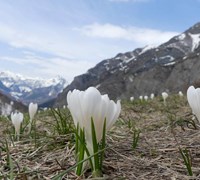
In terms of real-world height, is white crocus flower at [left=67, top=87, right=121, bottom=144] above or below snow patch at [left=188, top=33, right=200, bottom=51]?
below

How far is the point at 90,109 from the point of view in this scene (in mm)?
1687

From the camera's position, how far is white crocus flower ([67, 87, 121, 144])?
5.53 ft

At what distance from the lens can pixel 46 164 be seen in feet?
6.80

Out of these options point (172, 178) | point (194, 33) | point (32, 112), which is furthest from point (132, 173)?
point (194, 33)

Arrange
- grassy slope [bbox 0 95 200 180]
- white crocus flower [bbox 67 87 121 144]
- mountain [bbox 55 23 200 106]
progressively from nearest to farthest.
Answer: white crocus flower [bbox 67 87 121 144] < grassy slope [bbox 0 95 200 180] < mountain [bbox 55 23 200 106]

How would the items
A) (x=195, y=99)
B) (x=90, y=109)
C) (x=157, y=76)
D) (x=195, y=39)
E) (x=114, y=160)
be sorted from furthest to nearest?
(x=195, y=39), (x=157, y=76), (x=114, y=160), (x=195, y=99), (x=90, y=109)

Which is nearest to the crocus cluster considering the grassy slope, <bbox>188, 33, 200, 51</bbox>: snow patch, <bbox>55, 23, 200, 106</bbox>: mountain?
the grassy slope

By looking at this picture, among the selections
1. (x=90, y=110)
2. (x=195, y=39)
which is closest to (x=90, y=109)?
(x=90, y=110)

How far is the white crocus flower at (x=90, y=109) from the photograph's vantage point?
1685 millimetres

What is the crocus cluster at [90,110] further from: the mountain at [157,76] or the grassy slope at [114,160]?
the mountain at [157,76]

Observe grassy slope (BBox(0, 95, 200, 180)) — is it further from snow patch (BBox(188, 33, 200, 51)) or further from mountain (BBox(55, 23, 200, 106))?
snow patch (BBox(188, 33, 200, 51))

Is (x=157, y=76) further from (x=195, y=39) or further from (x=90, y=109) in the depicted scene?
(x=90, y=109)

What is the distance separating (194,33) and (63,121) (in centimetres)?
14960

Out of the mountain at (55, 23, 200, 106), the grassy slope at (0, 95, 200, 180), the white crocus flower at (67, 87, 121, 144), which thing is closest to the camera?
the white crocus flower at (67, 87, 121, 144)
